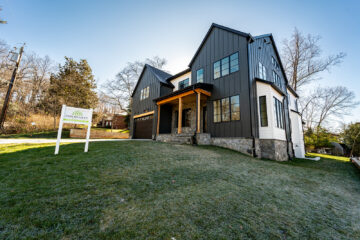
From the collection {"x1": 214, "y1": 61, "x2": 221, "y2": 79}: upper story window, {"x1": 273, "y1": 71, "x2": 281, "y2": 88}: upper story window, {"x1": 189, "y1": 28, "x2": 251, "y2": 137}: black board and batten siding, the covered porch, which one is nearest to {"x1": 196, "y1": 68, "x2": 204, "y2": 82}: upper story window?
{"x1": 189, "y1": 28, "x2": 251, "y2": 137}: black board and batten siding

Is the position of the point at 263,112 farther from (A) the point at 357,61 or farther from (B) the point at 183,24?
(A) the point at 357,61

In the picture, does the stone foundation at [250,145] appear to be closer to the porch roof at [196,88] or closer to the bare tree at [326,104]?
the porch roof at [196,88]

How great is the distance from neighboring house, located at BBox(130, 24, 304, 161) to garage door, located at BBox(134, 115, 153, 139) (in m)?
0.42

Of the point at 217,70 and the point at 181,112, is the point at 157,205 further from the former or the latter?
the point at 217,70

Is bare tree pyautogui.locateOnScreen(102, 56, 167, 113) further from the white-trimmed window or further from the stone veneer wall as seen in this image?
the stone veneer wall

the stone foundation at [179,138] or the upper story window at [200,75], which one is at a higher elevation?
the upper story window at [200,75]

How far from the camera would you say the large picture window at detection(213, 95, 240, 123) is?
8.23m

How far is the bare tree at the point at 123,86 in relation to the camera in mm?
21250

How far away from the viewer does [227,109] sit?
8.62 meters

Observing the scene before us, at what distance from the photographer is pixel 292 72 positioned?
17875mm

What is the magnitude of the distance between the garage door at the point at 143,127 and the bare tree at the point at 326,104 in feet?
73.8

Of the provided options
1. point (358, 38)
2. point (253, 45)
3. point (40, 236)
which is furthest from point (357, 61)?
point (40, 236)

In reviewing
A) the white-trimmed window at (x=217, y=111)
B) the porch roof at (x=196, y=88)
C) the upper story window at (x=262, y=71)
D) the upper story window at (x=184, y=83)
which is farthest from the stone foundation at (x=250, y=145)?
the upper story window at (x=184, y=83)

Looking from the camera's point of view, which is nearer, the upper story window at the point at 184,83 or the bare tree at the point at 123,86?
the upper story window at the point at 184,83
